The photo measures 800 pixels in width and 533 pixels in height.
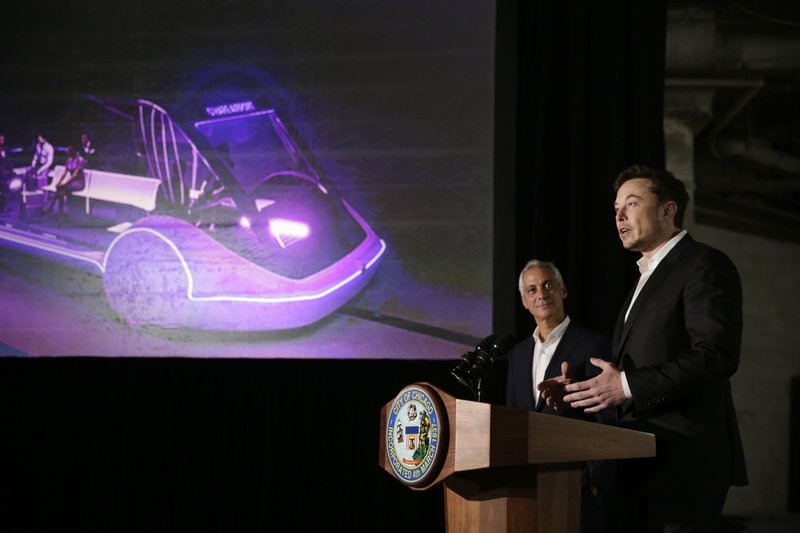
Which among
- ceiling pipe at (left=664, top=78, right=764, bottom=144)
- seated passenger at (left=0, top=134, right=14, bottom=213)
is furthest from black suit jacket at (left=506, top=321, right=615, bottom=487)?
ceiling pipe at (left=664, top=78, right=764, bottom=144)

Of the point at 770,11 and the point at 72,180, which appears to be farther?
the point at 770,11

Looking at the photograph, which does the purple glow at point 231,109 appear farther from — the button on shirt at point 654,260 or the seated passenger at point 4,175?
the button on shirt at point 654,260

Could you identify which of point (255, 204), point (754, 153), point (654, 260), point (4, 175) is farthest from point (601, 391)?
point (754, 153)

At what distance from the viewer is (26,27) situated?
421 cm

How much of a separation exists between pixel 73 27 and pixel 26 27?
27 centimetres

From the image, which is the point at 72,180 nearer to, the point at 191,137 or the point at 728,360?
the point at 191,137

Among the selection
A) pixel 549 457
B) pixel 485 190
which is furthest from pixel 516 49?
pixel 549 457

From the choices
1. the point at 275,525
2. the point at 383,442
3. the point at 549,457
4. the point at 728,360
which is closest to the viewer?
the point at 549,457

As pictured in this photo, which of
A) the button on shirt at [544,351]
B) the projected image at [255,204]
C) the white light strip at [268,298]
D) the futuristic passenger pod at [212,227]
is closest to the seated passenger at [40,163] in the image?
the projected image at [255,204]

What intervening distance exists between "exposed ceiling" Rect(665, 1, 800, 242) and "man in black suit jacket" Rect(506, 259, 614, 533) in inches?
109

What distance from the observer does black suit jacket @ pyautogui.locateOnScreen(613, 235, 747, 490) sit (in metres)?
1.70

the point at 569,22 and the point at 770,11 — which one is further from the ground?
the point at 770,11

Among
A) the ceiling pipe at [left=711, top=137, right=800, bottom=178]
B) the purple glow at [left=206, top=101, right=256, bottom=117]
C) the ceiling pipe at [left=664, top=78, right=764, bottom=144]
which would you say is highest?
the ceiling pipe at [left=664, top=78, right=764, bottom=144]

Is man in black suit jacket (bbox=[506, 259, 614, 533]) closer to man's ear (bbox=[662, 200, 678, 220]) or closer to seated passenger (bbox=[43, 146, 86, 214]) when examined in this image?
man's ear (bbox=[662, 200, 678, 220])
